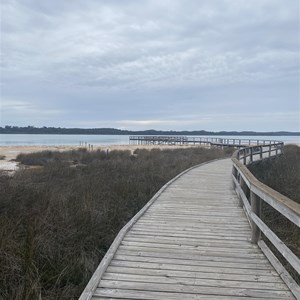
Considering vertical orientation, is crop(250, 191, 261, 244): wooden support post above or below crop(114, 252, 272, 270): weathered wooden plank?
above

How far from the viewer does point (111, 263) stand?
4383mm

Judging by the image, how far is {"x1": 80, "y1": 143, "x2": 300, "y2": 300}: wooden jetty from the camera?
3.60 metres

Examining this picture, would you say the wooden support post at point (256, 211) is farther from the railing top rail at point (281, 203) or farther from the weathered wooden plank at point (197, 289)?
the weathered wooden plank at point (197, 289)

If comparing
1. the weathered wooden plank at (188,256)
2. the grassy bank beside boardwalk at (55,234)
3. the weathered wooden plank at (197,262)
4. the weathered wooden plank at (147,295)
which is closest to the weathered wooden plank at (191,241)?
the weathered wooden plank at (188,256)

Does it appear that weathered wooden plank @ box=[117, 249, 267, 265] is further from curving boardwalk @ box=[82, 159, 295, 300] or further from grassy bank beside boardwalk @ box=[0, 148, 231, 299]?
grassy bank beside boardwalk @ box=[0, 148, 231, 299]

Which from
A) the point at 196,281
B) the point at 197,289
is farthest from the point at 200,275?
the point at 197,289

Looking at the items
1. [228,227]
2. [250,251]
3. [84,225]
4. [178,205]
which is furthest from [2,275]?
[178,205]

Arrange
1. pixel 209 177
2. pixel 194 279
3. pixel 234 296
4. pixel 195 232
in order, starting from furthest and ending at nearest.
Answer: pixel 209 177 < pixel 195 232 < pixel 194 279 < pixel 234 296

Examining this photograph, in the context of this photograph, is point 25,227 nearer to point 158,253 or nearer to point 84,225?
point 84,225

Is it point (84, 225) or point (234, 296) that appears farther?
point (84, 225)

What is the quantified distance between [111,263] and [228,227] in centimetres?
268

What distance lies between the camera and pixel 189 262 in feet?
14.7

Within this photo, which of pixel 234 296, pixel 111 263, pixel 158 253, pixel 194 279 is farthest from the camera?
pixel 158 253

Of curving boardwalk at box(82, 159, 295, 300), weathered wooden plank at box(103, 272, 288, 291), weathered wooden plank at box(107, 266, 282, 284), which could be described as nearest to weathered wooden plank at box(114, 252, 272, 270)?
curving boardwalk at box(82, 159, 295, 300)
